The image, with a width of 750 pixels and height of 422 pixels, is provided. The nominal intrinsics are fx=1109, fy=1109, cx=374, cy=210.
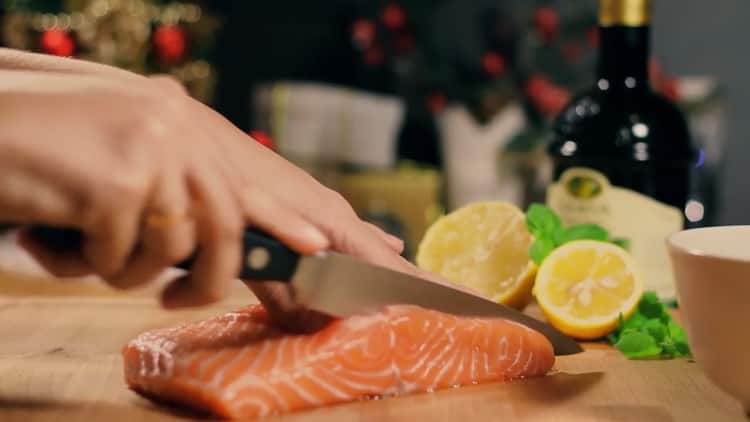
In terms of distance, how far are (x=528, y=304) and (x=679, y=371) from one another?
0.38m

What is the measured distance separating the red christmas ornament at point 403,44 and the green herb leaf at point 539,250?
370cm

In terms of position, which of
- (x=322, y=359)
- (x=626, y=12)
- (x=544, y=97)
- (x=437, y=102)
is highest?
(x=626, y=12)

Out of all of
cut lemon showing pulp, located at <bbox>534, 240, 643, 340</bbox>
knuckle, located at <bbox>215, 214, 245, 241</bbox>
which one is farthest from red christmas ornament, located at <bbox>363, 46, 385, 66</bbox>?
knuckle, located at <bbox>215, 214, 245, 241</bbox>

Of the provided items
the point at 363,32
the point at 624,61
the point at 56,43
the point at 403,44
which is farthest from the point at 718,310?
the point at 403,44

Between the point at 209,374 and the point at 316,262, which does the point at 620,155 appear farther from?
the point at 209,374

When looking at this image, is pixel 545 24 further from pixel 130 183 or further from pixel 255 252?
pixel 130 183

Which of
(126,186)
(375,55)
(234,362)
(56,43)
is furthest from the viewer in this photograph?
(375,55)

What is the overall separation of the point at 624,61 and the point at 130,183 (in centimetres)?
100

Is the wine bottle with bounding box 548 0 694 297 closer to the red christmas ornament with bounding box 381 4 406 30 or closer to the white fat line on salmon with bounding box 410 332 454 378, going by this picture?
the white fat line on salmon with bounding box 410 332 454 378

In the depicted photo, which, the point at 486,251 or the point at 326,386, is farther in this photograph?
the point at 486,251

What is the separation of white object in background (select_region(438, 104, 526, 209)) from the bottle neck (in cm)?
Result: 281

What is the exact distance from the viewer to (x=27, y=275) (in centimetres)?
192

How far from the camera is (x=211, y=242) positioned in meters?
1.02

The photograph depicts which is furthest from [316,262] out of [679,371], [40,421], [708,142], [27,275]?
[708,142]
